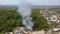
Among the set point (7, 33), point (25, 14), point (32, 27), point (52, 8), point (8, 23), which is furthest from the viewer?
point (52, 8)

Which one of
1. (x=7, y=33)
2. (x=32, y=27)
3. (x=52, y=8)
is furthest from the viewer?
(x=52, y=8)

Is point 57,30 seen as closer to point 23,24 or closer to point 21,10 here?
→ point 23,24

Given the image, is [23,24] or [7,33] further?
[23,24]

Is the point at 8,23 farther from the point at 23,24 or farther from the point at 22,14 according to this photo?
the point at 22,14

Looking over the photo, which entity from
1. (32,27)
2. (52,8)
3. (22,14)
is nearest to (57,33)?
(32,27)

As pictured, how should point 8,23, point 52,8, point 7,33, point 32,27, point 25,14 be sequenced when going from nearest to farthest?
1. point 7,33
2. point 8,23
3. point 32,27
4. point 25,14
5. point 52,8

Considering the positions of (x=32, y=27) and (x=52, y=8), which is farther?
(x=52, y=8)

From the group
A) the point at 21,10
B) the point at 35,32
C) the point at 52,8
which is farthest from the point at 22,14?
the point at 52,8

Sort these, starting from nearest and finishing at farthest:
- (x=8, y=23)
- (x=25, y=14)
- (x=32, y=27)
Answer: (x=8, y=23), (x=32, y=27), (x=25, y=14)

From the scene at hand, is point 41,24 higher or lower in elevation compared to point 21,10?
A: lower
